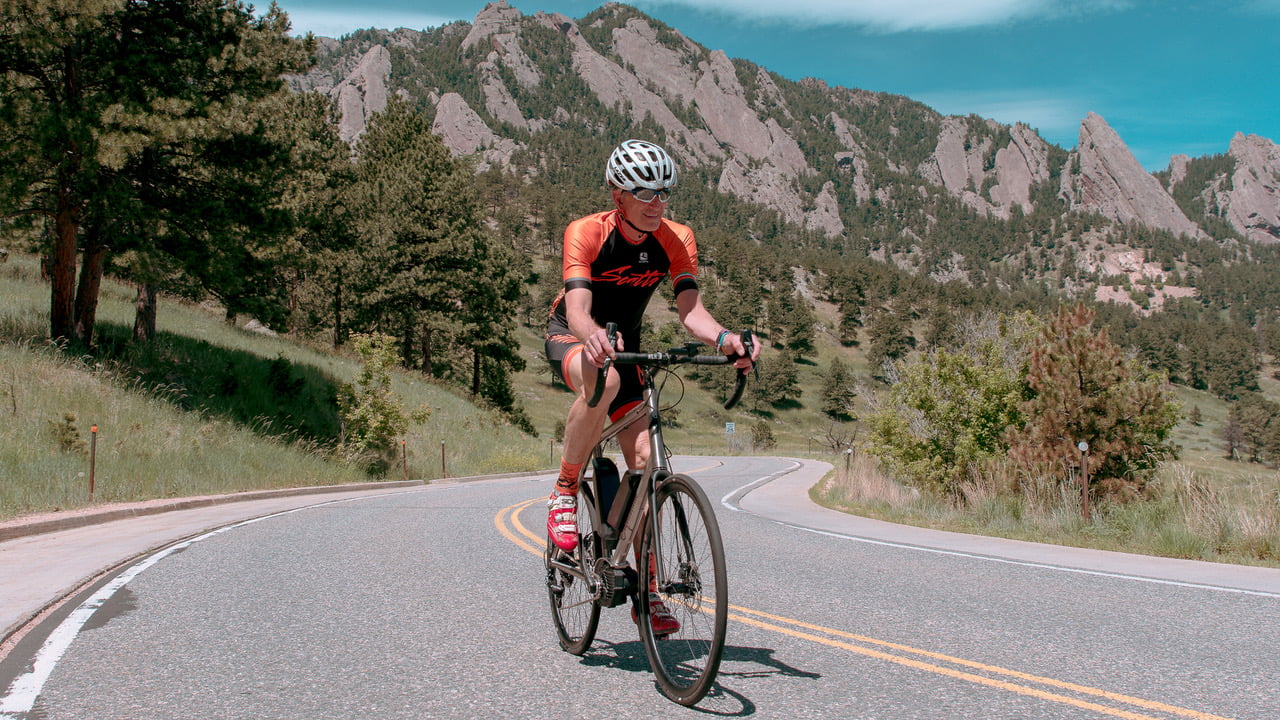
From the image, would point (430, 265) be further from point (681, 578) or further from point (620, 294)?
point (681, 578)

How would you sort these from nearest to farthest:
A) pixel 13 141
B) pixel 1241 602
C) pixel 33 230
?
pixel 1241 602 → pixel 13 141 → pixel 33 230

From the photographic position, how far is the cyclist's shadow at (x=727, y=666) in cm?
365

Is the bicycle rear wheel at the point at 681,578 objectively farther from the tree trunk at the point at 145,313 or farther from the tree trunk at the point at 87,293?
the tree trunk at the point at 145,313

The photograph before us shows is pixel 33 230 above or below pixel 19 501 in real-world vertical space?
above

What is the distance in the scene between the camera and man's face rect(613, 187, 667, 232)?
14.1 feet

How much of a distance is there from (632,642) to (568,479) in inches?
44.8

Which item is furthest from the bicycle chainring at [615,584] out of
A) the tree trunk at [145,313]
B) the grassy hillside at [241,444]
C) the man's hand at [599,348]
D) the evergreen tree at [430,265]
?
the evergreen tree at [430,265]

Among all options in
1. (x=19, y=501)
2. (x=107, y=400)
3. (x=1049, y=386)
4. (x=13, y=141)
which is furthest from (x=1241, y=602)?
(x=13, y=141)

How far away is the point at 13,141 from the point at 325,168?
27.7 metres

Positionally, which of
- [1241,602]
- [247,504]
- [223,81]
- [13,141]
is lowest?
[247,504]

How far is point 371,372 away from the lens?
82.3 feet

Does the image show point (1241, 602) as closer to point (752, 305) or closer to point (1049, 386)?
point (1049, 386)

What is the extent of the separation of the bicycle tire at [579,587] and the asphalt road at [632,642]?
13cm

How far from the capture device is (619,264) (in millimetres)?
4578
